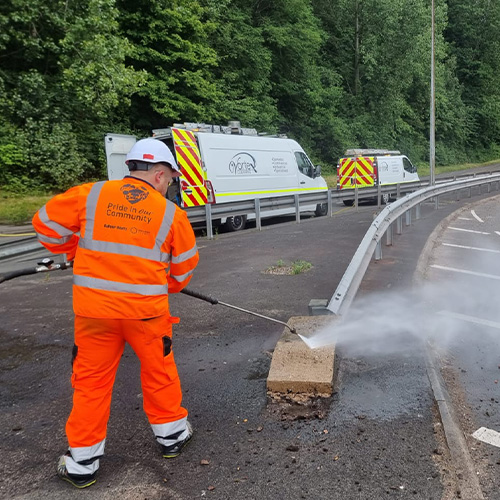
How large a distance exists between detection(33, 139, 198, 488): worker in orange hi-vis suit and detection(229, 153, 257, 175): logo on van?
1104cm

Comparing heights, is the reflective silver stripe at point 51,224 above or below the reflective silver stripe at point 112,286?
above

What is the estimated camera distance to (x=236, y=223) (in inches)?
547

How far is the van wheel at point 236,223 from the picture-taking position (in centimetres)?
1362

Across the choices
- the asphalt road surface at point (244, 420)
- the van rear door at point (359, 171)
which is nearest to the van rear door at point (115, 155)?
the asphalt road surface at point (244, 420)

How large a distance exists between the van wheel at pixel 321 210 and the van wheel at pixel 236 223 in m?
3.67

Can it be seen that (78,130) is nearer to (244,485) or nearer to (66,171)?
(66,171)

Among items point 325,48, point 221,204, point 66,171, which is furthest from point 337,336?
point 325,48

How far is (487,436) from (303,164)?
1401 centimetres

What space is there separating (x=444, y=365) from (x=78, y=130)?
20.1 m

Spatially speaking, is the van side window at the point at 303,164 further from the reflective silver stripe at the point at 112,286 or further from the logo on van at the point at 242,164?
the reflective silver stripe at the point at 112,286

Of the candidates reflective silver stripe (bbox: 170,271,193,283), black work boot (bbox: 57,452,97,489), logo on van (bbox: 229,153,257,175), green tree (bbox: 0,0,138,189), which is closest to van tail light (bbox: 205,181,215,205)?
logo on van (bbox: 229,153,257,175)

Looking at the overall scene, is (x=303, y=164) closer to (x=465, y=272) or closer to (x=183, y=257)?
(x=465, y=272)

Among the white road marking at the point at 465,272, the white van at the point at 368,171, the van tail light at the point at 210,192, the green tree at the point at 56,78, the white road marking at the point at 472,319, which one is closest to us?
the white road marking at the point at 472,319

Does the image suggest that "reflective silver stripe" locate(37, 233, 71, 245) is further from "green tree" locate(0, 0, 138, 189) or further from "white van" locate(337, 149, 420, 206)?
"white van" locate(337, 149, 420, 206)
